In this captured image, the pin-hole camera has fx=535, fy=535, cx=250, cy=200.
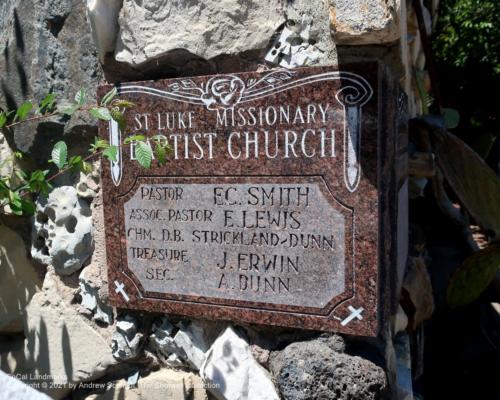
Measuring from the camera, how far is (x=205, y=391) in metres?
1.63

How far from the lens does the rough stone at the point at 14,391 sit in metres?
0.83

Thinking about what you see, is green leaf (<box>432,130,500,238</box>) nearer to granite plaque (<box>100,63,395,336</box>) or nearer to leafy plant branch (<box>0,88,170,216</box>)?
granite plaque (<box>100,63,395,336</box>)

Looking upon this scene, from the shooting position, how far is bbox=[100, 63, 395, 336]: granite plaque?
1365 mm

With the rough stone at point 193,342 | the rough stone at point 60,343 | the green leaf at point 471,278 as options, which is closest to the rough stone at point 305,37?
the rough stone at point 193,342

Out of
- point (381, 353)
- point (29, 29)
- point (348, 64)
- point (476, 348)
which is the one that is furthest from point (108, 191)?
point (476, 348)

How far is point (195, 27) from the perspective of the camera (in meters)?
1.54

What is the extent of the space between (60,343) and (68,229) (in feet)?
1.27

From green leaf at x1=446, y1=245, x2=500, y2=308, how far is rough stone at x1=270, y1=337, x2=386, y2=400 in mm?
1030

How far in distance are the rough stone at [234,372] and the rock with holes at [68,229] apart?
543 millimetres

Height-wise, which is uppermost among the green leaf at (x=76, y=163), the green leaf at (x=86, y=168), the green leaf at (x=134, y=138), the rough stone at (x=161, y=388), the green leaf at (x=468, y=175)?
the green leaf at (x=134, y=138)

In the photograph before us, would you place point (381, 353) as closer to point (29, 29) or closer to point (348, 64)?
point (348, 64)

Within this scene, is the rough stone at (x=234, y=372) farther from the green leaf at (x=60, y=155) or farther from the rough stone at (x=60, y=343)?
the green leaf at (x=60, y=155)

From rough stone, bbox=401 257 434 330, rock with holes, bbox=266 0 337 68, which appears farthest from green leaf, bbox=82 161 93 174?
rough stone, bbox=401 257 434 330

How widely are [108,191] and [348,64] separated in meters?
0.83
